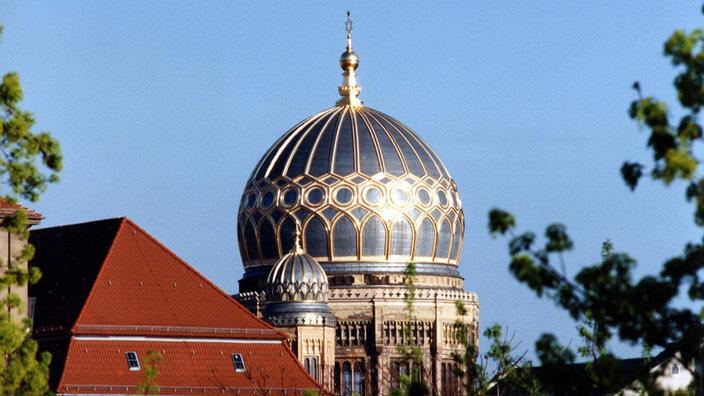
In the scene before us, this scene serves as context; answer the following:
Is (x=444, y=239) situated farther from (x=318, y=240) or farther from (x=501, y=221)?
(x=501, y=221)

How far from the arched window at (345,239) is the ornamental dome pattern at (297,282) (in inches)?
227

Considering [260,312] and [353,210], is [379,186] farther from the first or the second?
[260,312]

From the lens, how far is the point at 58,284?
1699 inches

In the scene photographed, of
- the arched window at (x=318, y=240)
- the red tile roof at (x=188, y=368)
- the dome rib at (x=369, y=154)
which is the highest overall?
the dome rib at (x=369, y=154)

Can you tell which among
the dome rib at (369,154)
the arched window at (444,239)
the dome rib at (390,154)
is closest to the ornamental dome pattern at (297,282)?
the dome rib at (369,154)

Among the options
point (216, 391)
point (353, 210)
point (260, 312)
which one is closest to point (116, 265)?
point (216, 391)

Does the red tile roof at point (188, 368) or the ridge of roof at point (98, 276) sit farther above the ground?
the ridge of roof at point (98, 276)

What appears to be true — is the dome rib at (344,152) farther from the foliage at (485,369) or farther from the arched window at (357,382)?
the foliage at (485,369)

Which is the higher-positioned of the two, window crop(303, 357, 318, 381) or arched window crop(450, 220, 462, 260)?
arched window crop(450, 220, 462, 260)

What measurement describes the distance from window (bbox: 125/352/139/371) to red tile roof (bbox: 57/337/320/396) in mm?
106

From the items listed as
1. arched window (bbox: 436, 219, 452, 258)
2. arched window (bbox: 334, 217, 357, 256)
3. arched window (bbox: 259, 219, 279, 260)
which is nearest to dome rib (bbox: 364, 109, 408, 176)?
arched window (bbox: 334, 217, 357, 256)

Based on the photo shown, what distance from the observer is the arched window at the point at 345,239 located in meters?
60.6

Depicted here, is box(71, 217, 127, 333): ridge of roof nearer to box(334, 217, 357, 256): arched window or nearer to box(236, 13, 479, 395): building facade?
box(236, 13, 479, 395): building facade

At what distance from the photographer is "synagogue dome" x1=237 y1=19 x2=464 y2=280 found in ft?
199
